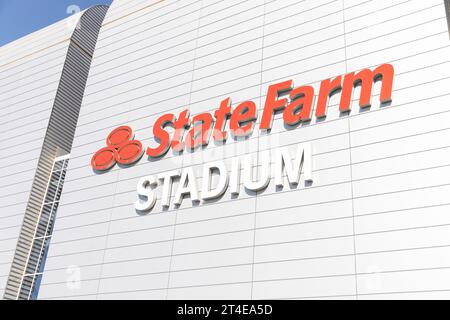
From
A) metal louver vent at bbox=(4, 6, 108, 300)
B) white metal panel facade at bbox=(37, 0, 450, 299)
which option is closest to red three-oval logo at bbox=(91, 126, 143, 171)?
white metal panel facade at bbox=(37, 0, 450, 299)

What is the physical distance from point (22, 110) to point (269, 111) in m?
18.0

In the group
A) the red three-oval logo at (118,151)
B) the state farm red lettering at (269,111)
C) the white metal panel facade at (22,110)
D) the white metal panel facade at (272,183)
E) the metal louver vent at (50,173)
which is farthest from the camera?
the white metal panel facade at (22,110)

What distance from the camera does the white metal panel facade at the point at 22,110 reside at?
2641cm

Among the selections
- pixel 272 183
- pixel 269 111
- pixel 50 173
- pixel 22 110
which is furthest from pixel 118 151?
pixel 22 110

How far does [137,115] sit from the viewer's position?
23.6 m

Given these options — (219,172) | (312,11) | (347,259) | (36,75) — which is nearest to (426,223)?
(347,259)

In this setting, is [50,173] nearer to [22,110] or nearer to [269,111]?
[22,110]

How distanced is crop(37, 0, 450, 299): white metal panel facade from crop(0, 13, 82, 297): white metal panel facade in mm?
4154

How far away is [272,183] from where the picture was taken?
1795 cm

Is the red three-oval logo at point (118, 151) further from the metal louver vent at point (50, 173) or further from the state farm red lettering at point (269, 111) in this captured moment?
the metal louver vent at point (50, 173)

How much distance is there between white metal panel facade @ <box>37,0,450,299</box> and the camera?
15023 millimetres

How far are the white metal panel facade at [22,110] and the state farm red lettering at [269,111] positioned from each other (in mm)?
9541

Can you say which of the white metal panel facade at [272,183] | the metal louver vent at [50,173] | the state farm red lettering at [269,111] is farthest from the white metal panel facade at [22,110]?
the state farm red lettering at [269,111]

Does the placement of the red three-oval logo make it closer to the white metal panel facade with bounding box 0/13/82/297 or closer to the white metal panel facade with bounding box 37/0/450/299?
the white metal panel facade with bounding box 37/0/450/299
